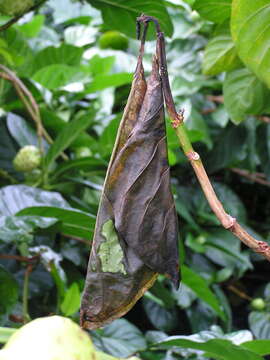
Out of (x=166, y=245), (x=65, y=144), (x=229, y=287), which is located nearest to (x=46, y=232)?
(x=65, y=144)

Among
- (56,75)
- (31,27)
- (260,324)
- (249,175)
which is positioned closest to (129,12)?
(56,75)

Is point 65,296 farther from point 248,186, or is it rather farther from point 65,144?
point 248,186

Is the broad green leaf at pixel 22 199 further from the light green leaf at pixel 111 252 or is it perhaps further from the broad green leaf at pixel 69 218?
the light green leaf at pixel 111 252

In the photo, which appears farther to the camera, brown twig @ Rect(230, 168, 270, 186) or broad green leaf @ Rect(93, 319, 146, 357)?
brown twig @ Rect(230, 168, 270, 186)

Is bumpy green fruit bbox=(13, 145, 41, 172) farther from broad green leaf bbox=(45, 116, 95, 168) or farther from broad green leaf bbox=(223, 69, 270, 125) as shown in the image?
broad green leaf bbox=(223, 69, 270, 125)

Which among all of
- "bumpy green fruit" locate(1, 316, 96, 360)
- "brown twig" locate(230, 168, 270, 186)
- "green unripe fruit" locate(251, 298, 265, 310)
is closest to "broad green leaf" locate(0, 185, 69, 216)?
"bumpy green fruit" locate(1, 316, 96, 360)

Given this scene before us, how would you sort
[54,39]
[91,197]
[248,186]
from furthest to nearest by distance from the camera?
[248,186] < [54,39] < [91,197]

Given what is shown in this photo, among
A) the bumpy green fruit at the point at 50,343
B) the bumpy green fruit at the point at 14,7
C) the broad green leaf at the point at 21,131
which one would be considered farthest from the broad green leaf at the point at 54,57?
the bumpy green fruit at the point at 50,343
